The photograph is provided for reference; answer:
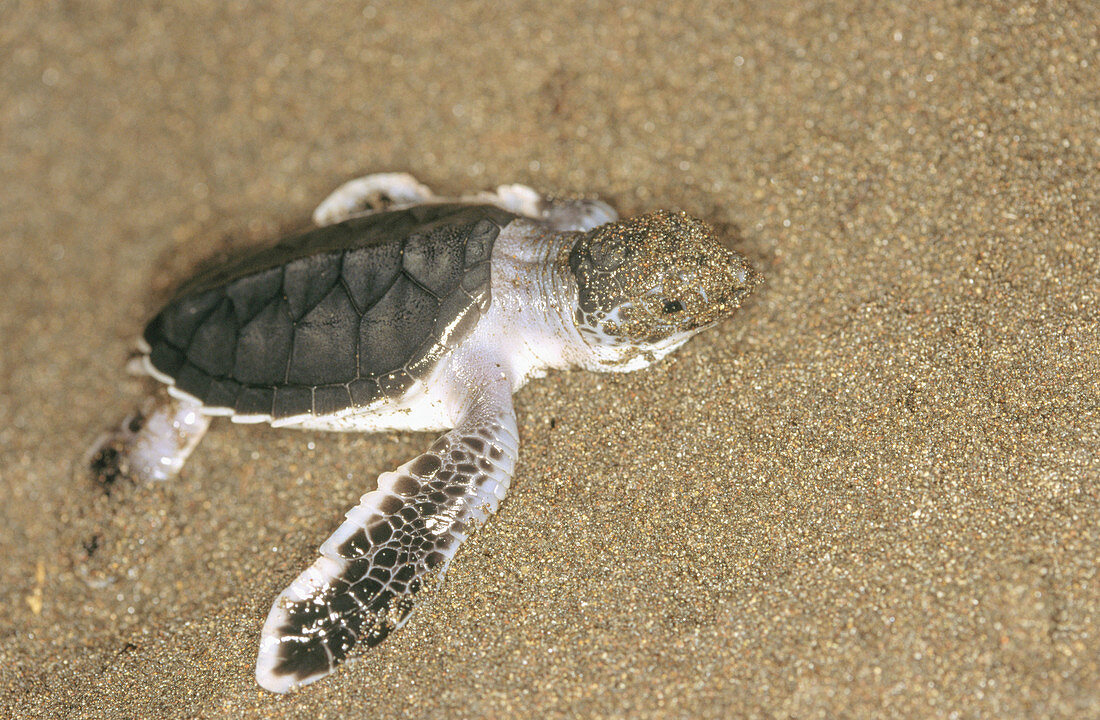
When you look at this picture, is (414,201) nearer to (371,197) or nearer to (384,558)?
(371,197)

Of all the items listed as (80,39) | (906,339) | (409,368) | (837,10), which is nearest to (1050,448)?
(906,339)

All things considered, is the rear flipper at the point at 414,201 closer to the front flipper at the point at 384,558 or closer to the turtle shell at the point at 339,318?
the turtle shell at the point at 339,318

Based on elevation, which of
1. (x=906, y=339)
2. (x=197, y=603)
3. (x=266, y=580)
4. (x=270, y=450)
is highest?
(x=906, y=339)

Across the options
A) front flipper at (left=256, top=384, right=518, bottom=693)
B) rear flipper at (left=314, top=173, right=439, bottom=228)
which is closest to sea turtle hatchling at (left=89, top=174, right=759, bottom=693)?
front flipper at (left=256, top=384, right=518, bottom=693)

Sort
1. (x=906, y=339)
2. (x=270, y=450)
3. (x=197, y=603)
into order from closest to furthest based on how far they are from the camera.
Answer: (x=906, y=339), (x=197, y=603), (x=270, y=450)

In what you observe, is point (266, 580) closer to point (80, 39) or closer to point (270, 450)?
point (270, 450)

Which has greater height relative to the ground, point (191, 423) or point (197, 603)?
point (191, 423)
